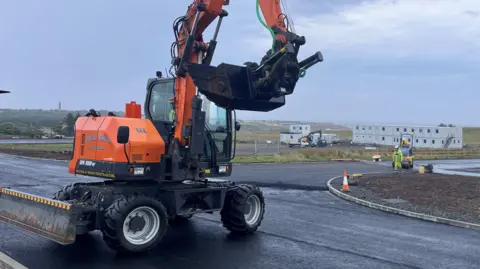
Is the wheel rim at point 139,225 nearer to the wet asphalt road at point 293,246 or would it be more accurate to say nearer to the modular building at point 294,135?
the wet asphalt road at point 293,246

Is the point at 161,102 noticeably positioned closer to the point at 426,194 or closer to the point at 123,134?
the point at 123,134

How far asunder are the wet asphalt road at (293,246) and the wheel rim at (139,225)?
0.34m

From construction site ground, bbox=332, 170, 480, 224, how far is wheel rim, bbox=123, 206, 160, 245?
8690 mm

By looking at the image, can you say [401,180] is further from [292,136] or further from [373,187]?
[292,136]

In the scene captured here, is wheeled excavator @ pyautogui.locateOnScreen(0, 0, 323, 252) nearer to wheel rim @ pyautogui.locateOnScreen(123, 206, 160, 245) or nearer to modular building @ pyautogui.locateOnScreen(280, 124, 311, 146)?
wheel rim @ pyautogui.locateOnScreen(123, 206, 160, 245)

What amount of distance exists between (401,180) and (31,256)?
18172 mm

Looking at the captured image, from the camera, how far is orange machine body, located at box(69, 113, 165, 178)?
366 inches

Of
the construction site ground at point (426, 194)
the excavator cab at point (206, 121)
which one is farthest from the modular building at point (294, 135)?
the excavator cab at point (206, 121)

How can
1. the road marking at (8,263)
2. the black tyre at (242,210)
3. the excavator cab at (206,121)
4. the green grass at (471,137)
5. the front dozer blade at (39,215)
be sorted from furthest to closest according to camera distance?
1. the green grass at (471,137)
2. the black tyre at (242,210)
3. the excavator cab at (206,121)
4. the front dozer blade at (39,215)
5. the road marking at (8,263)

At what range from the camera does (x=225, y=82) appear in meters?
9.49

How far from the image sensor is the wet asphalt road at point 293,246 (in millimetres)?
8641

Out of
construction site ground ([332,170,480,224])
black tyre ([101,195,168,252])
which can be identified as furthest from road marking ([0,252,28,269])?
construction site ground ([332,170,480,224])

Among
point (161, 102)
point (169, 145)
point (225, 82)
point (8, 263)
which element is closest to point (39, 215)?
point (8, 263)

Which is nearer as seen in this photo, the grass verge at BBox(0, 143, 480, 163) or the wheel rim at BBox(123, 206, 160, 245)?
the wheel rim at BBox(123, 206, 160, 245)
